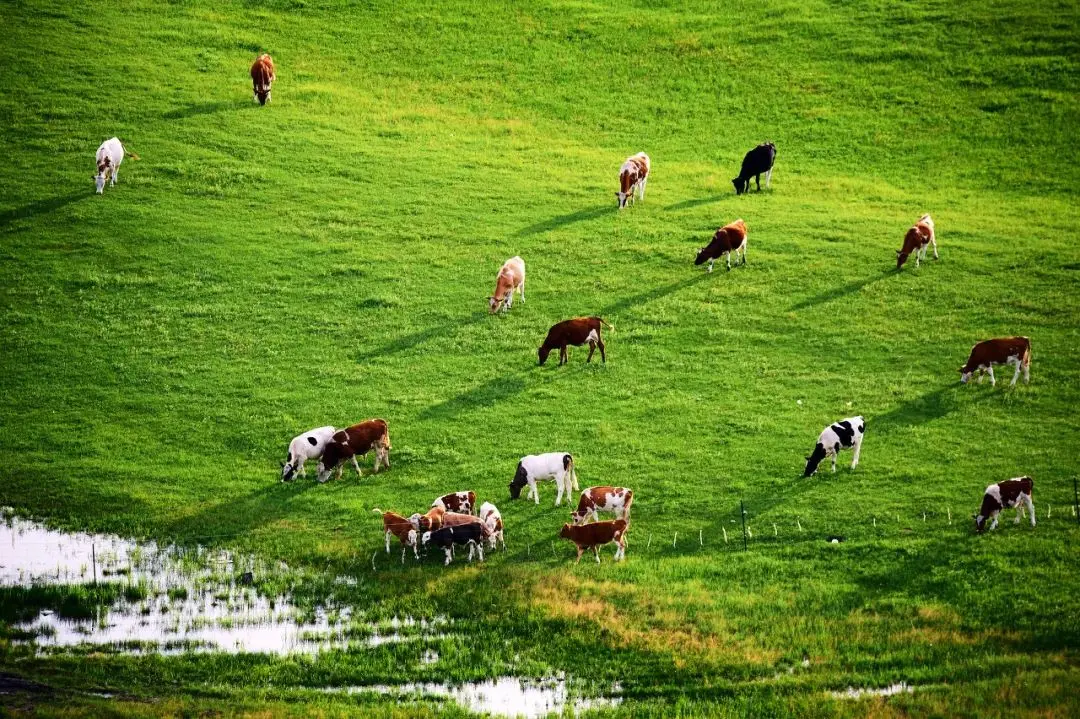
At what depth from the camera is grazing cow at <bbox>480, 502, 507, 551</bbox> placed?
2866 cm

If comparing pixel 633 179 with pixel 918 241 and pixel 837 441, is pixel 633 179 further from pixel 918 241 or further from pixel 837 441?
pixel 837 441

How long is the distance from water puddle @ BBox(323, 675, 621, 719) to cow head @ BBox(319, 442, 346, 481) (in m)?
9.25

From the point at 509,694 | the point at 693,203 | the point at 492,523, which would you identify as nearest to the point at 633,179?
the point at 693,203

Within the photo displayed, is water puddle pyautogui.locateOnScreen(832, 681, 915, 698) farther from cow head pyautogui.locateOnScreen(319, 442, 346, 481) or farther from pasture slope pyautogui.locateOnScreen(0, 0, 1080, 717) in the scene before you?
cow head pyautogui.locateOnScreen(319, 442, 346, 481)

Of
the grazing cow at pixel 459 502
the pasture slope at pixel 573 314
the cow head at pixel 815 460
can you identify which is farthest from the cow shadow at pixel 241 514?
the cow head at pixel 815 460

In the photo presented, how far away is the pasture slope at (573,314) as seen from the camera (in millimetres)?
24969

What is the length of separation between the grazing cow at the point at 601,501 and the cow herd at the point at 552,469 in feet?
0.07

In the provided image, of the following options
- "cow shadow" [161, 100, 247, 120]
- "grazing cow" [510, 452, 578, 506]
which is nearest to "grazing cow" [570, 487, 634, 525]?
"grazing cow" [510, 452, 578, 506]

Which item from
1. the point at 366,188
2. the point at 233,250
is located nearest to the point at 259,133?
the point at 366,188

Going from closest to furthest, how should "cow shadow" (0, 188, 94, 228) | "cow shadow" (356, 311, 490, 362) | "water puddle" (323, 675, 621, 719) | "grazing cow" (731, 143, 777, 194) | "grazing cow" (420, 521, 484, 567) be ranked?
"water puddle" (323, 675, 621, 719), "grazing cow" (420, 521, 484, 567), "cow shadow" (356, 311, 490, 362), "cow shadow" (0, 188, 94, 228), "grazing cow" (731, 143, 777, 194)

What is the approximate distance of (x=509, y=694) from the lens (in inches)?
928

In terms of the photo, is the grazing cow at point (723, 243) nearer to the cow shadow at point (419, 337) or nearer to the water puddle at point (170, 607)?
the cow shadow at point (419, 337)

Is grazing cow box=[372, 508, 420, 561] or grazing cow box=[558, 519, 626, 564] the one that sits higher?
grazing cow box=[372, 508, 420, 561]

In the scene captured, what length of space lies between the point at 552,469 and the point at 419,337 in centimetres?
1020
